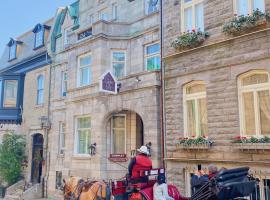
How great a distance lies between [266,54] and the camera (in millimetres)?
9055

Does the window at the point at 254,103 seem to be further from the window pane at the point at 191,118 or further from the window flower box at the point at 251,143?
the window pane at the point at 191,118

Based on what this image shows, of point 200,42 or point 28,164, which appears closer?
point 200,42

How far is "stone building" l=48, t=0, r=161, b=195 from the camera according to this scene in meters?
13.1

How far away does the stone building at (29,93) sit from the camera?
20.5 meters

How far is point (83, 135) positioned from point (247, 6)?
9.86 meters

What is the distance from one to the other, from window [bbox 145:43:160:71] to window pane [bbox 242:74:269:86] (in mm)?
5275

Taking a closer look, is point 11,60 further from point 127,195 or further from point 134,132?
point 127,195

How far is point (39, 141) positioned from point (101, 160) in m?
8.24

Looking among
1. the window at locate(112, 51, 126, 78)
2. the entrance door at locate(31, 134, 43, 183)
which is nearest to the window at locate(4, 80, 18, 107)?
the entrance door at locate(31, 134, 43, 183)

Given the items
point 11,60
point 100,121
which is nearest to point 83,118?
point 100,121

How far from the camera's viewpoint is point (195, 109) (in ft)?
35.8

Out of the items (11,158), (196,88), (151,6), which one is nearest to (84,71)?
(151,6)

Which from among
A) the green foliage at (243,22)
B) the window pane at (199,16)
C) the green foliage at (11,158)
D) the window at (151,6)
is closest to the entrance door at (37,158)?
the green foliage at (11,158)

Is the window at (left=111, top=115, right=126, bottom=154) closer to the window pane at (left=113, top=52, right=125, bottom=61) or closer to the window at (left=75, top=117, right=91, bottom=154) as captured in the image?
the window at (left=75, top=117, right=91, bottom=154)
